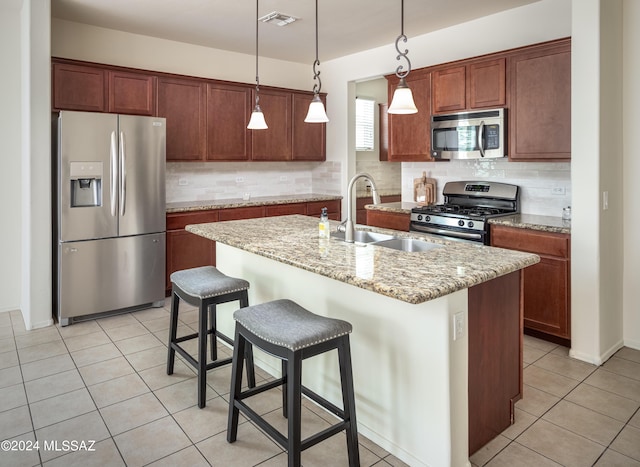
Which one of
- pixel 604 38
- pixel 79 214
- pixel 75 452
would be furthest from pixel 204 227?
pixel 604 38

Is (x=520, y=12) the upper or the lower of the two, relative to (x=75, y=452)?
upper

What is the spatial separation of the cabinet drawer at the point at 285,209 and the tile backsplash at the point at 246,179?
645 millimetres

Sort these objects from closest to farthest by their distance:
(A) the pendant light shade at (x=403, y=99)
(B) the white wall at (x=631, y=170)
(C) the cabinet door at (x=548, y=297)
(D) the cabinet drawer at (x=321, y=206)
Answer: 1. (A) the pendant light shade at (x=403, y=99)
2. (B) the white wall at (x=631, y=170)
3. (C) the cabinet door at (x=548, y=297)
4. (D) the cabinet drawer at (x=321, y=206)

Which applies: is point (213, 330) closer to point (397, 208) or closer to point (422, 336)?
point (422, 336)

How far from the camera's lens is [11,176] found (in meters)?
4.24

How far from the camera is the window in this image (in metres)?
6.75

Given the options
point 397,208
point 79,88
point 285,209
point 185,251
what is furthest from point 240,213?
point 79,88

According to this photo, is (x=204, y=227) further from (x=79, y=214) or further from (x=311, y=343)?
(x=311, y=343)

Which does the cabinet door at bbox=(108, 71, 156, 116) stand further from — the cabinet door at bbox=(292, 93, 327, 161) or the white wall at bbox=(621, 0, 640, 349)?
the white wall at bbox=(621, 0, 640, 349)

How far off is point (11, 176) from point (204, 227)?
2213mm

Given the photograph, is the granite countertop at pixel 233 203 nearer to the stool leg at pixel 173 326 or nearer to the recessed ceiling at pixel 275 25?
the recessed ceiling at pixel 275 25

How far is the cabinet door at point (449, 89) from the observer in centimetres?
427

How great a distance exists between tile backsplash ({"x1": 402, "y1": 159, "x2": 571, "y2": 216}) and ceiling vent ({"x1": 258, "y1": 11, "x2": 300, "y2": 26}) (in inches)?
82.3

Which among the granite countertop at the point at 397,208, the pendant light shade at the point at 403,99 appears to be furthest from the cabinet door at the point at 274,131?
the pendant light shade at the point at 403,99
